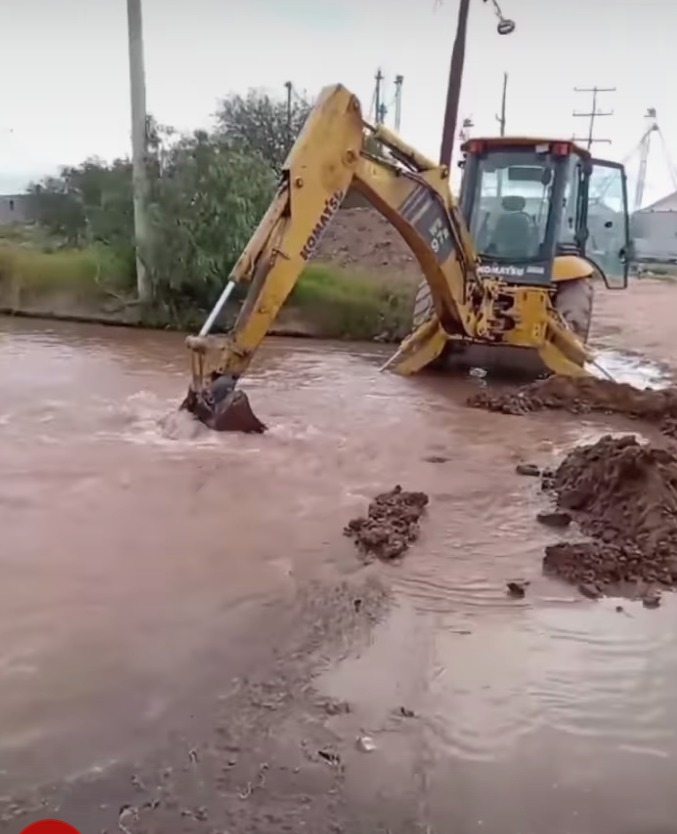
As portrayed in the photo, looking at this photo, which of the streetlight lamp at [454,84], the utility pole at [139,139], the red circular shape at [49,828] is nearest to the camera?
the red circular shape at [49,828]

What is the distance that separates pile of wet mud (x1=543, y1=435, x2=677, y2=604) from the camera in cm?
441

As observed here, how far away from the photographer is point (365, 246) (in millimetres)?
19547

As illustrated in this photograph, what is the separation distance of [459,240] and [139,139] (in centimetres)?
645

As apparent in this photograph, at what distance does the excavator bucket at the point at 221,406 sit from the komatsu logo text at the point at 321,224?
3.27ft

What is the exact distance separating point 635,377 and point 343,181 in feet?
15.1

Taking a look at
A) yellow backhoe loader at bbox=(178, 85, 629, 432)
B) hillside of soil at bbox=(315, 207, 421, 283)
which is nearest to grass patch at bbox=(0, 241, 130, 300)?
hillside of soil at bbox=(315, 207, 421, 283)

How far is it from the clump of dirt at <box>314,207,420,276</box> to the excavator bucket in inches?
374

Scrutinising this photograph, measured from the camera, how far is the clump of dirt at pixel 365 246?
682 inches

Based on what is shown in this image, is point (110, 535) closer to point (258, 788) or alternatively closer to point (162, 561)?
point (162, 561)

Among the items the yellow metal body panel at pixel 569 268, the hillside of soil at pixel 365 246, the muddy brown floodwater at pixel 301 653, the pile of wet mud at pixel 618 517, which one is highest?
the yellow metal body panel at pixel 569 268

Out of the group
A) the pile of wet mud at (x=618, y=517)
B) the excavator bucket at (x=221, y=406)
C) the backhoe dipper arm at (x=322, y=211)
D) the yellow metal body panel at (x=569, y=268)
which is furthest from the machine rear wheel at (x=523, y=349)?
the pile of wet mud at (x=618, y=517)

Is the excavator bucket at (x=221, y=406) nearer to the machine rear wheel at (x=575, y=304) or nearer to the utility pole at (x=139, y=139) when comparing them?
the machine rear wheel at (x=575, y=304)

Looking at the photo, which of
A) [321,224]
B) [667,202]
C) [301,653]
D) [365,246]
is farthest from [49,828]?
[667,202]

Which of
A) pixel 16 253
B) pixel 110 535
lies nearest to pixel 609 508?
pixel 110 535
